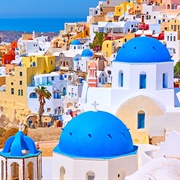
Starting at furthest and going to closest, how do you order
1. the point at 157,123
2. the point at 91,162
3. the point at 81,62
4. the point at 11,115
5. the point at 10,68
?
the point at 10,68, the point at 81,62, the point at 11,115, the point at 157,123, the point at 91,162

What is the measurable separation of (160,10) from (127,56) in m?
39.6

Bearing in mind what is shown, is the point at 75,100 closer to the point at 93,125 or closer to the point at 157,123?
the point at 157,123

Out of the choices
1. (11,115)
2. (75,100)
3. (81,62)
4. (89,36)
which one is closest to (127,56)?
(75,100)

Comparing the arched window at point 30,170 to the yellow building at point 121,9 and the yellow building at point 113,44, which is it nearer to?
the yellow building at point 113,44

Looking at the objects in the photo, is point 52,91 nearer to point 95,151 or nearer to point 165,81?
point 165,81

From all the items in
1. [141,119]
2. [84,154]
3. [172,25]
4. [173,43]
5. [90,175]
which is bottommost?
[90,175]

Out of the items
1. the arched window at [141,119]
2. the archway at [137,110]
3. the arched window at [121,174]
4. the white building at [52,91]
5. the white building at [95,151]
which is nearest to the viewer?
the white building at [95,151]

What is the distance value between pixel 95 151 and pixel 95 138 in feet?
0.98

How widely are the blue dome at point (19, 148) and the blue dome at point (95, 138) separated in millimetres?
590

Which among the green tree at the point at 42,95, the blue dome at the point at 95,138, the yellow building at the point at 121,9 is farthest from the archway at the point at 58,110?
the blue dome at the point at 95,138

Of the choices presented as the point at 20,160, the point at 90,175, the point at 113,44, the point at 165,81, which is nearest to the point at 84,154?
the point at 90,175

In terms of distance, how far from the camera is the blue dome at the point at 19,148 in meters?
14.2

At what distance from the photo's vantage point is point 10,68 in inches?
1970

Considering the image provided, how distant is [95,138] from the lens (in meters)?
14.0
